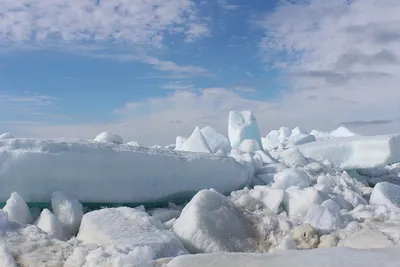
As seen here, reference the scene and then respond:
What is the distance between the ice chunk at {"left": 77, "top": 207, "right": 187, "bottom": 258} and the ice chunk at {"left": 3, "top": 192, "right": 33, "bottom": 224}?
66cm

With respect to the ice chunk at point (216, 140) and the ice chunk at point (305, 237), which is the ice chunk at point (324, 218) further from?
the ice chunk at point (216, 140)

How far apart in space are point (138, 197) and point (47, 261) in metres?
2.31

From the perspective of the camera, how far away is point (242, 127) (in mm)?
12367

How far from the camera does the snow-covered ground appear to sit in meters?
2.76

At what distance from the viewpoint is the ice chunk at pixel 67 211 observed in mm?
4199

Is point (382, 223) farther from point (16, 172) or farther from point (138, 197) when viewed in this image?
point (16, 172)

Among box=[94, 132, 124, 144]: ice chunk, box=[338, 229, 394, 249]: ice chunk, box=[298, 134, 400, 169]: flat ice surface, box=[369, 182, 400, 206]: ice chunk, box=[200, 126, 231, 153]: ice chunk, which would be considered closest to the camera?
box=[338, 229, 394, 249]: ice chunk

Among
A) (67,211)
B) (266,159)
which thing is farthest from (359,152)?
(67,211)

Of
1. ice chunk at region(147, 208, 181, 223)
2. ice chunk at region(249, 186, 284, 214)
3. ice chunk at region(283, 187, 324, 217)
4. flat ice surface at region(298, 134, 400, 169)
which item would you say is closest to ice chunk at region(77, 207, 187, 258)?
ice chunk at region(147, 208, 181, 223)

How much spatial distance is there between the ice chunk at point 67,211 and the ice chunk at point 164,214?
798 millimetres

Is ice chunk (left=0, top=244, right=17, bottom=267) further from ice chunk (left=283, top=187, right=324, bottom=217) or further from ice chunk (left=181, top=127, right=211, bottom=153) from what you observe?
ice chunk (left=181, top=127, right=211, bottom=153)

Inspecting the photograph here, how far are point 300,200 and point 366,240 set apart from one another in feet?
5.16

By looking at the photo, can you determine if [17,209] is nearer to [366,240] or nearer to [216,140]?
[366,240]

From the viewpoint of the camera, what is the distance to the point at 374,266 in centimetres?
247
